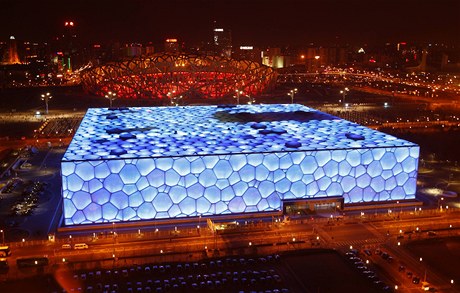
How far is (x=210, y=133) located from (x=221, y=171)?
6222 mm

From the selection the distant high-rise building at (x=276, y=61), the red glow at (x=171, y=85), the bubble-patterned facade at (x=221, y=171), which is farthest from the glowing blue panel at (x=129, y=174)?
the distant high-rise building at (x=276, y=61)

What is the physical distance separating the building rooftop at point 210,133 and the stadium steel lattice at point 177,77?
3098cm

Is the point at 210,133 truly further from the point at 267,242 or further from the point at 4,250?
the point at 4,250

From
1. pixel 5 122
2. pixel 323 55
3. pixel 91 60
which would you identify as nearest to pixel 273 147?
pixel 5 122

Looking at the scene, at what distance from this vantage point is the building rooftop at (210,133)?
28.6 meters

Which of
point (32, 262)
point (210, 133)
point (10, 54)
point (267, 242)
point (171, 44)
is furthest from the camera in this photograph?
point (171, 44)

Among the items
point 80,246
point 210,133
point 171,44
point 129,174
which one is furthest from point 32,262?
point 171,44

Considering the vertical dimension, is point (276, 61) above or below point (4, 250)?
above

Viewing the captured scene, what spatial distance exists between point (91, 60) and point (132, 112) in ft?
374

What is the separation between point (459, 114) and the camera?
61844 millimetres

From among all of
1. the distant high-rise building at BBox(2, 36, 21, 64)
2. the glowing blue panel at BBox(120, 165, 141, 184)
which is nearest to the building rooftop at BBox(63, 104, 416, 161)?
the glowing blue panel at BBox(120, 165, 141, 184)

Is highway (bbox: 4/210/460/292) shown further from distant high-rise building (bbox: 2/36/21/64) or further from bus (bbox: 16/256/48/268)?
distant high-rise building (bbox: 2/36/21/64)

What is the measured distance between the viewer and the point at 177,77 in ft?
250

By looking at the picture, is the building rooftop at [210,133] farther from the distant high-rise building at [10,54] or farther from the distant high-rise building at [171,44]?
the distant high-rise building at [171,44]
